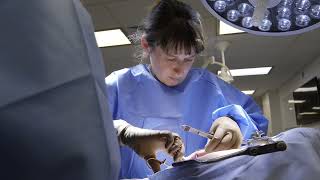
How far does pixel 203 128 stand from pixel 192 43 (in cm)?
36

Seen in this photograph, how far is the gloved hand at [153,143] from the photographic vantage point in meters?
0.94

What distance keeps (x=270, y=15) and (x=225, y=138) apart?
0.38 meters

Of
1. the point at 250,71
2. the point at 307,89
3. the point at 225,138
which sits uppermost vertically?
the point at 225,138

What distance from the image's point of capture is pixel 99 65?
1.54 feet

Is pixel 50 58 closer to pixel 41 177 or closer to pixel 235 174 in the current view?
pixel 41 177

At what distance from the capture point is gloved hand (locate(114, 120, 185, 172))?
3.08 feet

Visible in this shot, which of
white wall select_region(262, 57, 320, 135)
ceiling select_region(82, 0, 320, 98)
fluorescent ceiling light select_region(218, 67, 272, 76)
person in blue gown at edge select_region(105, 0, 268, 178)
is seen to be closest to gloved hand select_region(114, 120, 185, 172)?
person in blue gown at edge select_region(105, 0, 268, 178)

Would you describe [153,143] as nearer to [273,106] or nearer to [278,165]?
[278,165]

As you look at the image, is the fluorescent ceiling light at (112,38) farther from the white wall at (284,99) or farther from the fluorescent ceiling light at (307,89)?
the fluorescent ceiling light at (307,89)

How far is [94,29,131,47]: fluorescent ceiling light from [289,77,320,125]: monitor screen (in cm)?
293

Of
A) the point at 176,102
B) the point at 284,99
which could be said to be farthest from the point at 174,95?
the point at 284,99

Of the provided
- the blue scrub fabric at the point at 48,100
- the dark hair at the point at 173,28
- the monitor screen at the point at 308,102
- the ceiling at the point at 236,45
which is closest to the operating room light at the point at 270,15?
the dark hair at the point at 173,28

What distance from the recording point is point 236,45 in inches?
168

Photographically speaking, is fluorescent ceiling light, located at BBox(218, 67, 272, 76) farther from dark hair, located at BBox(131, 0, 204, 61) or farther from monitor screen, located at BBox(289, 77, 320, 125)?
dark hair, located at BBox(131, 0, 204, 61)
